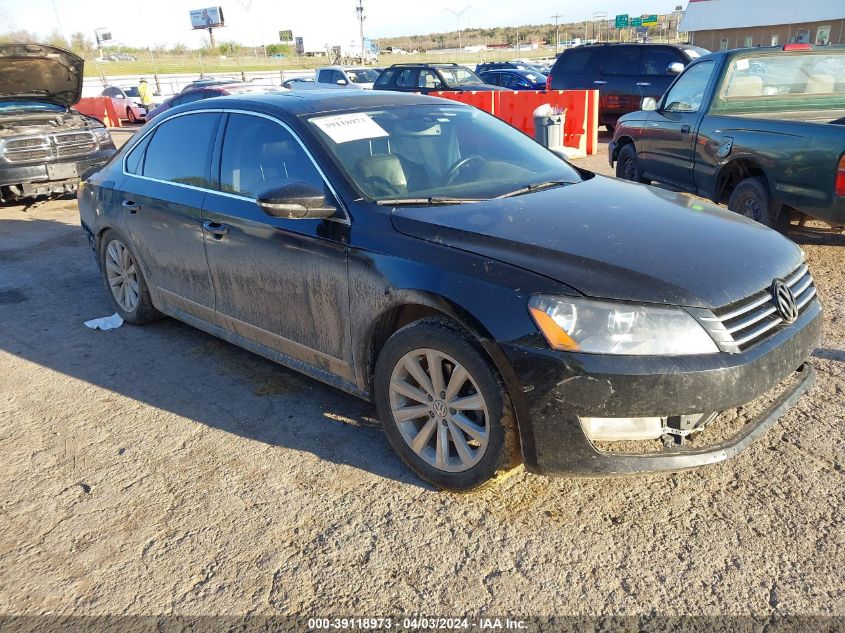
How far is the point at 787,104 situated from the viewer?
6949mm

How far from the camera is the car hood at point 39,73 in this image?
9.35 metres

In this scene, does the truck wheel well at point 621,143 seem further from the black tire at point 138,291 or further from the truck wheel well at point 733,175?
the black tire at point 138,291

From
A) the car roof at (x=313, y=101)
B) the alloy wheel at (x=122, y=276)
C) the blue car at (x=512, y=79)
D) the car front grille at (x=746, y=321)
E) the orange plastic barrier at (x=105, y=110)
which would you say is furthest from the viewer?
the orange plastic barrier at (x=105, y=110)

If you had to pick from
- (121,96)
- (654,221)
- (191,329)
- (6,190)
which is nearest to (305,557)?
(654,221)

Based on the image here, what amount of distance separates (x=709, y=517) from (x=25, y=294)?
19.5 feet

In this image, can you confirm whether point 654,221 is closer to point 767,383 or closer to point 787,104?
point 767,383

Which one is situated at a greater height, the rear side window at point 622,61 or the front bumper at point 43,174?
the rear side window at point 622,61

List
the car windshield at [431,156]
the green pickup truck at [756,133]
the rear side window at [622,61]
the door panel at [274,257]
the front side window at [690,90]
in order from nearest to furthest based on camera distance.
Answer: the door panel at [274,257] < the car windshield at [431,156] < the green pickup truck at [756,133] < the front side window at [690,90] < the rear side window at [622,61]

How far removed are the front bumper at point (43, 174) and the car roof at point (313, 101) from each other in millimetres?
6231

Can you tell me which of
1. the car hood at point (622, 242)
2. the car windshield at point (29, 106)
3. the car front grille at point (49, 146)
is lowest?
the car front grille at point (49, 146)

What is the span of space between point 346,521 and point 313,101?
2329 millimetres

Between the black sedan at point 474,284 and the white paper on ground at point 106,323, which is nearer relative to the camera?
the black sedan at point 474,284

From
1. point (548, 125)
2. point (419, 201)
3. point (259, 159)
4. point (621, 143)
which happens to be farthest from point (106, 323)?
point (548, 125)

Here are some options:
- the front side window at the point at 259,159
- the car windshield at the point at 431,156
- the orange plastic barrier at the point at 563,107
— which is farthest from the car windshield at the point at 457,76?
the front side window at the point at 259,159
